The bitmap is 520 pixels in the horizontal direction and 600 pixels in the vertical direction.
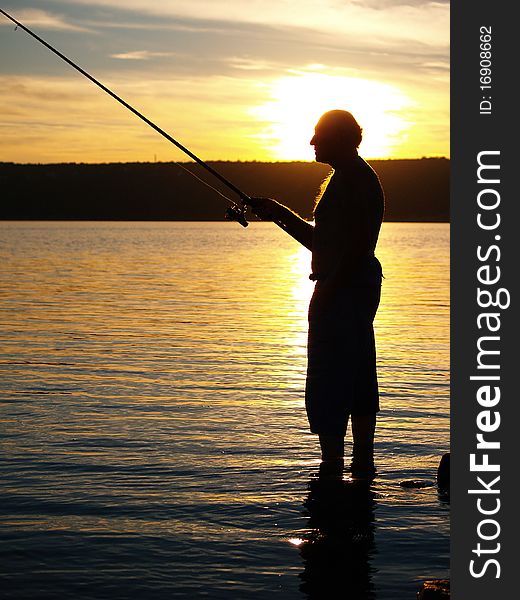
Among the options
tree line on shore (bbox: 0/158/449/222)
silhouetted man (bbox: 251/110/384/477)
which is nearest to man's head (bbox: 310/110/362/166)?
silhouetted man (bbox: 251/110/384/477)

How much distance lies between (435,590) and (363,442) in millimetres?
2172

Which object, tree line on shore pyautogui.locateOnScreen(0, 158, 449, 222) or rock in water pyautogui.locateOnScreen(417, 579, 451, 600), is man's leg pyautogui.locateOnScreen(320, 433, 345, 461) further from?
tree line on shore pyautogui.locateOnScreen(0, 158, 449, 222)

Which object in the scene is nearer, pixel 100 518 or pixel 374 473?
pixel 100 518

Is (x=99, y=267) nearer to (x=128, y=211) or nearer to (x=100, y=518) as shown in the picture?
(x=100, y=518)

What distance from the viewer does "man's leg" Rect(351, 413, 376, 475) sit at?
6625 mm

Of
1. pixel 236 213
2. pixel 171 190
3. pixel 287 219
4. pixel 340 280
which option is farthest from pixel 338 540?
pixel 171 190

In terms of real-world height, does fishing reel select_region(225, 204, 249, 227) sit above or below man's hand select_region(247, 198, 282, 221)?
above

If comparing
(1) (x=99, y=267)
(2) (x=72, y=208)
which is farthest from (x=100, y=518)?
(2) (x=72, y=208)

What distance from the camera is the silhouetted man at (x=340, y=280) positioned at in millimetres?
6254

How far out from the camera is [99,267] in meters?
33.4

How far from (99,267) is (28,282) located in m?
7.82

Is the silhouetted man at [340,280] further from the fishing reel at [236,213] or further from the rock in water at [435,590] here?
the rock in water at [435,590]

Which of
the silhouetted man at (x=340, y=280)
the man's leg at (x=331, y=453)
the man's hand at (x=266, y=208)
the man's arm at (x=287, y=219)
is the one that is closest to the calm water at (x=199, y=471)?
the man's leg at (x=331, y=453)

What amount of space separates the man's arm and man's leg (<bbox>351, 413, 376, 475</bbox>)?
1.06m
